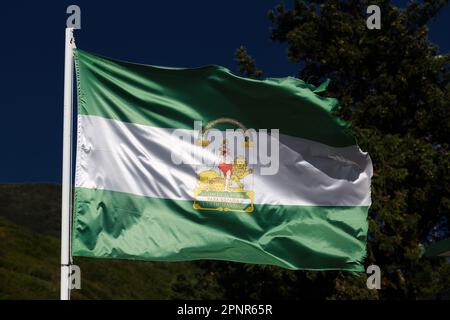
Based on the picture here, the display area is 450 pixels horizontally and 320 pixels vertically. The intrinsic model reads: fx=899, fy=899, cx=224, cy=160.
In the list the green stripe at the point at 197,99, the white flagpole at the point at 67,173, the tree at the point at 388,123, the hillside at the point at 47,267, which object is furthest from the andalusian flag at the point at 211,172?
the hillside at the point at 47,267

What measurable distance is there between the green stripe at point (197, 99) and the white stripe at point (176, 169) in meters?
0.14

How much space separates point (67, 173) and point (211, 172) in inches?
68.5

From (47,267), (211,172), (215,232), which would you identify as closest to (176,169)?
(211,172)

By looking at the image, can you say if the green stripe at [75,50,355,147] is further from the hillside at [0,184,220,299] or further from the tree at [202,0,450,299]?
the hillside at [0,184,220,299]

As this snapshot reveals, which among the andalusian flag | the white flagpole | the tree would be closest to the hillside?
the tree

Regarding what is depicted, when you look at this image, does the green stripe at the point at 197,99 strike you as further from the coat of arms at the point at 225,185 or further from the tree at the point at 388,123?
the tree at the point at 388,123

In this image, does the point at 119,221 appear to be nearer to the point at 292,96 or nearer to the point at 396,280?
the point at 292,96

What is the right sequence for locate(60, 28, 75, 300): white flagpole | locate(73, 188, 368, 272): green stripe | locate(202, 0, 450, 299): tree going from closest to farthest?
1. locate(60, 28, 75, 300): white flagpole
2. locate(73, 188, 368, 272): green stripe
3. locate(202, 0, 450, 299): tree

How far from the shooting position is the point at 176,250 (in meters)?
9.32

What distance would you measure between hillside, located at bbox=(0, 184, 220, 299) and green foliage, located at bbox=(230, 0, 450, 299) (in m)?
7.99

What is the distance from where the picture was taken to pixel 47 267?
59875mm

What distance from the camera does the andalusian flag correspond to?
9203 mm

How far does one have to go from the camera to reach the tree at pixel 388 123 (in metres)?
22.4
